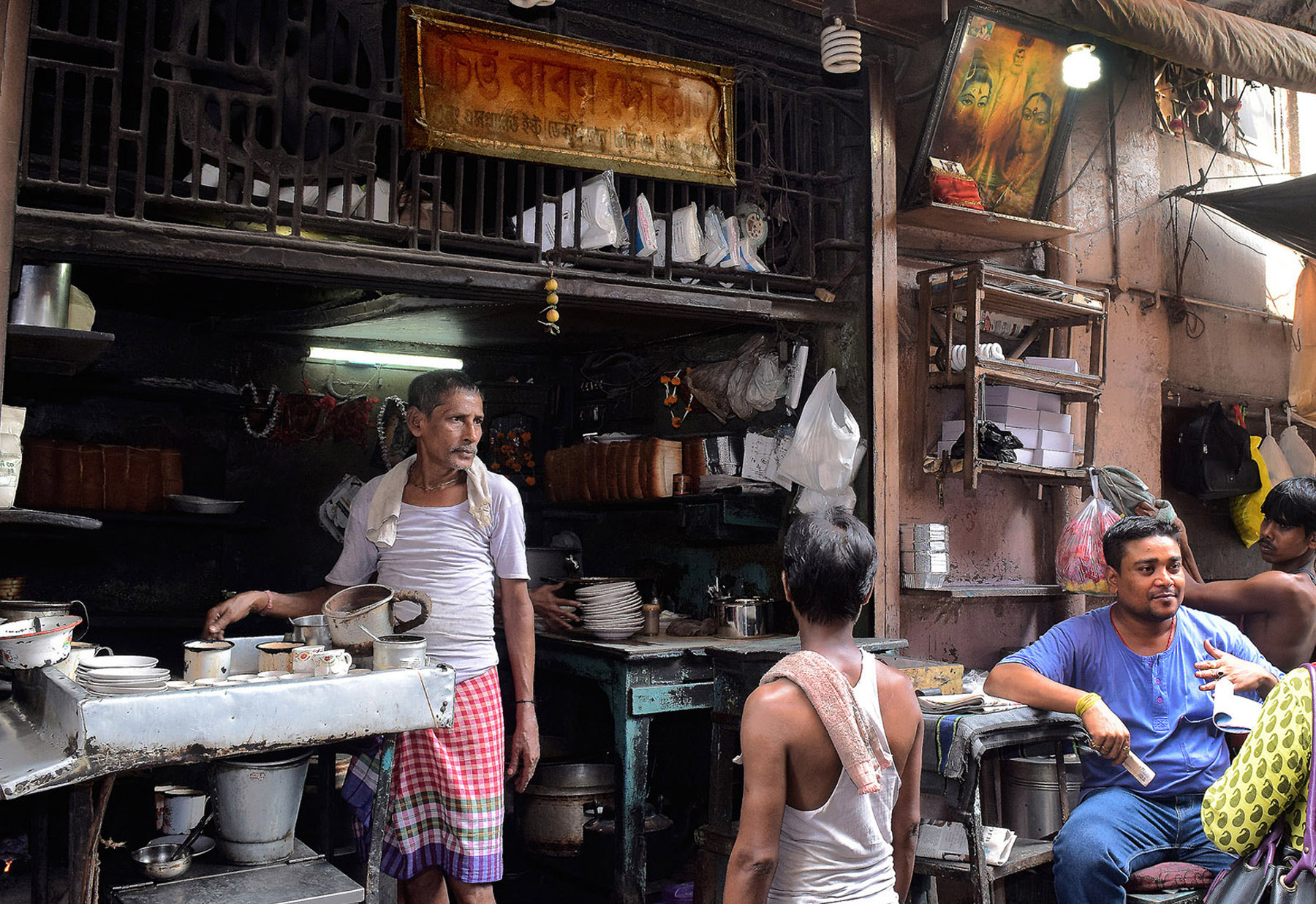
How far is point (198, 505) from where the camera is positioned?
7.19 m

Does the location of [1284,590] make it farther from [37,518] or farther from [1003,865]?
[37,518]

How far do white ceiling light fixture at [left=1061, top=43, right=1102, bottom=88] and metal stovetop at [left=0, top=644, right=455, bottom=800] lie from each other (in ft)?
16.8

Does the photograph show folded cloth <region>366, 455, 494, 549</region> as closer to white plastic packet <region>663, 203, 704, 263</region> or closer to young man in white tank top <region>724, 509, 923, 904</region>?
young man in white tank top <region>724, 509, 923, 904</region>

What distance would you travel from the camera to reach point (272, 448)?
8062 mm

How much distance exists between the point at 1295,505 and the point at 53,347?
5489mm

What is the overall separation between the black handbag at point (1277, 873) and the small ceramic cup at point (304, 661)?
2829 millimetres

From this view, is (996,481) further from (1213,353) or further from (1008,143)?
(1213,353)

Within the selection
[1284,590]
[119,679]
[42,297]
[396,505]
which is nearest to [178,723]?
[119,679]

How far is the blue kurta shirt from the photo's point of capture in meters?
4.16

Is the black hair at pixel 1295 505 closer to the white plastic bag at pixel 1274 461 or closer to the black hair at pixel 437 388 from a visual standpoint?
the white plastic bag at pixel 1274 461

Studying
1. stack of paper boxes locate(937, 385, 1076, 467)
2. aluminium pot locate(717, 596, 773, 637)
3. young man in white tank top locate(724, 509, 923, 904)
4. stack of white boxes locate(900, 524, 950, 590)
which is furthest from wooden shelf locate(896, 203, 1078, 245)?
young man in white tank top locate(724, 509, 923, 904)

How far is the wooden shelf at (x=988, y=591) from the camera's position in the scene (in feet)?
20.1

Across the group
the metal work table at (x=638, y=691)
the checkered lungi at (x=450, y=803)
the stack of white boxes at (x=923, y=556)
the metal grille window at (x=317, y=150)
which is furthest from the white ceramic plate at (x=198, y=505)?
the stack of white boxes at (x=923, y=556)

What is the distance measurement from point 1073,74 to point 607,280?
10.4ft
